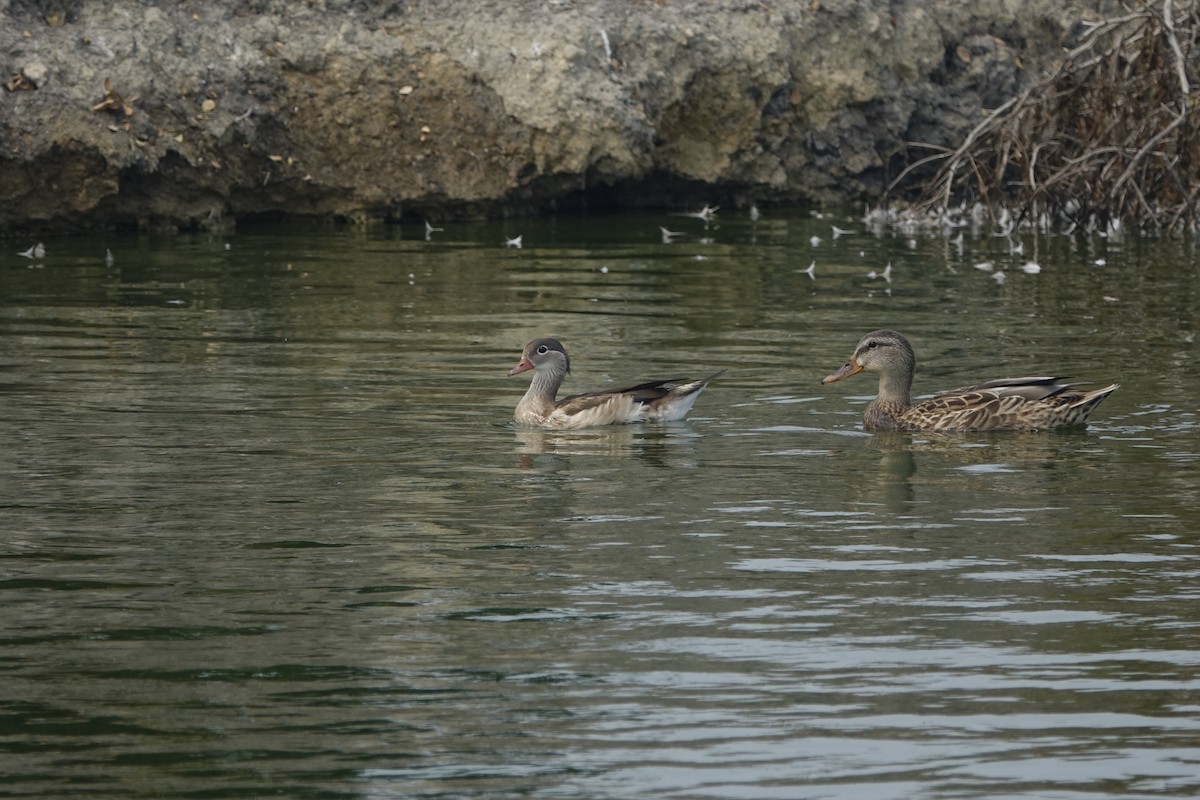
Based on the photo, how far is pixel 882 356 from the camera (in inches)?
470

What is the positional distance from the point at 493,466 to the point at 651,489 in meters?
0.97

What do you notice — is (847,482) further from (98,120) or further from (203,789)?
(98,120)

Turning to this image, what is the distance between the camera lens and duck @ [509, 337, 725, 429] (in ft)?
37.8

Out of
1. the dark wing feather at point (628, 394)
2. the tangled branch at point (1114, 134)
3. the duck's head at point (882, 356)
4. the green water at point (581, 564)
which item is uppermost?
the tangled branch at point (1114, 134)

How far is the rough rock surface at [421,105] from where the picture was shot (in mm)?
20156

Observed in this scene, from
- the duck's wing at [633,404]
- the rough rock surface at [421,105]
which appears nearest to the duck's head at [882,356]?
the duck's wing at [633,404]

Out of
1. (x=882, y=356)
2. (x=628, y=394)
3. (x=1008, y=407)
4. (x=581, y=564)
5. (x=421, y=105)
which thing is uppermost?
(x=421, y=105)

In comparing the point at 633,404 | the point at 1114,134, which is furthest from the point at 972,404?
the point at 1114,134

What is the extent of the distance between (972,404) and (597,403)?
2013mm

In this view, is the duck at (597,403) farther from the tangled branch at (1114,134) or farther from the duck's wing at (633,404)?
the tangled branch at (1114,134)

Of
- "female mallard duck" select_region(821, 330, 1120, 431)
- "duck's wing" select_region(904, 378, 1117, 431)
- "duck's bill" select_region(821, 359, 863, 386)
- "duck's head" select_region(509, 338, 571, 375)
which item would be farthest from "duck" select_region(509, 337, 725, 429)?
"duck's wing" select_region(904, 378, 1117, 431)

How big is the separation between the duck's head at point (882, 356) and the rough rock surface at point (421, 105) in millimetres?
9510

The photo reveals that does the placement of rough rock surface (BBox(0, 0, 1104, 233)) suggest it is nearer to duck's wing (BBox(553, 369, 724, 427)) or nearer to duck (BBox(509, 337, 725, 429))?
duck (BBox(509, 337, 725, 429))

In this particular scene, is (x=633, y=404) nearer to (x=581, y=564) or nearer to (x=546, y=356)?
(x=546, y=356)
